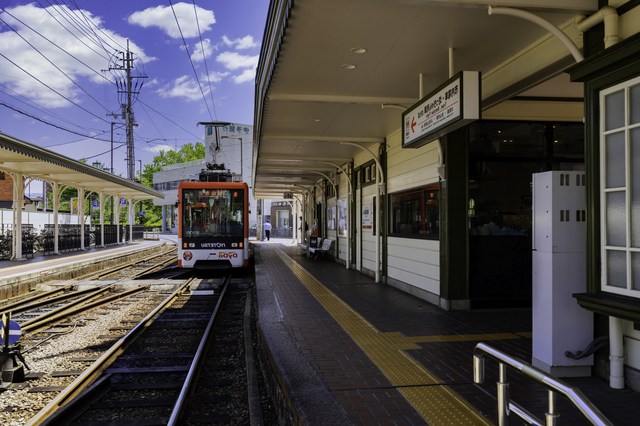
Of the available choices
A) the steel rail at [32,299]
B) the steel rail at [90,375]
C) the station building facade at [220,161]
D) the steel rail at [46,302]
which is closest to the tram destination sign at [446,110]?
the steel rail at [90,375]

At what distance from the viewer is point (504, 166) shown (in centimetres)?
737

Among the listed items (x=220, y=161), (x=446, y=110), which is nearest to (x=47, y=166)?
(x=446, y=110)

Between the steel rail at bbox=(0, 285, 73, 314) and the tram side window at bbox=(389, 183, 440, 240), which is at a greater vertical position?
the tram side window at bbox=(389, 183, 440, 240)

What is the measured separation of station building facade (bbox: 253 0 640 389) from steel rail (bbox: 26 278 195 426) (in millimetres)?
4082

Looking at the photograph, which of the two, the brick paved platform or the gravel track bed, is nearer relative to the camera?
the brick paved platform

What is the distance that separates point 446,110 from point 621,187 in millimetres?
2028

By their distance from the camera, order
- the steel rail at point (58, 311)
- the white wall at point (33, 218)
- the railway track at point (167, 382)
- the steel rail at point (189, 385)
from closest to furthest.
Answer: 1. the steel rail at point (189, 385)
2. the railway track at point (167, 382)
3. the steel rail at point (58, 311)
4. the white wall at point (33, 218)

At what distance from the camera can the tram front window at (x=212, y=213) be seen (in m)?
13.1

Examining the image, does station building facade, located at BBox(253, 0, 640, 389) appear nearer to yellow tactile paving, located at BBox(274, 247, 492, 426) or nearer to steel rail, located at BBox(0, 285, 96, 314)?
yellow tactile paving, located at BBox(274, 247, 492, 426)

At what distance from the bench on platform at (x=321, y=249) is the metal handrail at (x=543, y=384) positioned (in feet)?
50.9

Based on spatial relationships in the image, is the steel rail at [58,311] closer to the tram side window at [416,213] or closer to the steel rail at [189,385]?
the steel rail at [189,385]

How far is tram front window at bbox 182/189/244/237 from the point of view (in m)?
13.1

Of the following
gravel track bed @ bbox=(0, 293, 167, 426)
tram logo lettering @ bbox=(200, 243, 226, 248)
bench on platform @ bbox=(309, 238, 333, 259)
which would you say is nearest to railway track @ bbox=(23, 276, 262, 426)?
gravel track bed @ bbox=(0, 293, 167, 426)

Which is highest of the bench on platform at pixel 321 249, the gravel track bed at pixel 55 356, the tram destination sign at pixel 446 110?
the tram destination sign at pixel 446 110
